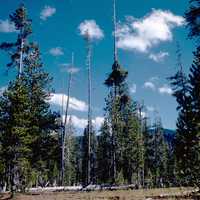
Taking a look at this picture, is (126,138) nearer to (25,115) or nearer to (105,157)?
(105,157)

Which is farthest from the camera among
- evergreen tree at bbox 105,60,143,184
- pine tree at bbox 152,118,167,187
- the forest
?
pine tree at bbox 152,118,167,187

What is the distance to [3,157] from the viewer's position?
101 feet

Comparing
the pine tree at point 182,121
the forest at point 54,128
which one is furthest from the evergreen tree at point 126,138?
the pine tree at point 182,121

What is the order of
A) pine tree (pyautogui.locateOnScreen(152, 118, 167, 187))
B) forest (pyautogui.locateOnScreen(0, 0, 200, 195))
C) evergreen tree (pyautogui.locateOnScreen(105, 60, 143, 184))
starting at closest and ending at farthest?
forest (pyautogui.locateOnScreen(0, 0, 200, 195)) → evergreen tree (pyautogui.locateOnScreen(105, 60, 143, 184)) → pine tree (pyautogui.locateOnScreen(152, 118, 167, 187))

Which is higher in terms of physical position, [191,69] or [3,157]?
[191,69]

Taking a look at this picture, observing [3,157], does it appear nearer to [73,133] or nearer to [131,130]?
[131,130]

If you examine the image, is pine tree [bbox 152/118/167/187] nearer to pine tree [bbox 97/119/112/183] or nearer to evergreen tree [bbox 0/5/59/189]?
pine tree [bbox 97/119/112/183]

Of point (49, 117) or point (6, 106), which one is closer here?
point (6, 106)

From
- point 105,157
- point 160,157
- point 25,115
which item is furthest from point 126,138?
point 25,115

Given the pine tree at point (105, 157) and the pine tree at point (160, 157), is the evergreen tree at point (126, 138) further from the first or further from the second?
the pine tree at point (160, 157)

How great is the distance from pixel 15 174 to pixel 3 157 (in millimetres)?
1681

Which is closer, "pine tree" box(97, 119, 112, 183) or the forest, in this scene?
the forest

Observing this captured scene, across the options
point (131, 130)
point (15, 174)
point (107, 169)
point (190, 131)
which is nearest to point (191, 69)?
point (190, 131)

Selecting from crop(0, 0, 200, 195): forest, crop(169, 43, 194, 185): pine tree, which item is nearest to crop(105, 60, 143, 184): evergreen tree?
crop(0, 0, 200, 195): forest
